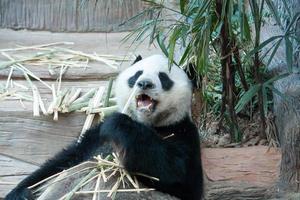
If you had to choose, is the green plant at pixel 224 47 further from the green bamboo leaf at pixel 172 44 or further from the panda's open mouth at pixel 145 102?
the panda's open mouth at pixel 145 102

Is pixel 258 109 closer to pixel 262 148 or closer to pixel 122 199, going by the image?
pixel 262 148

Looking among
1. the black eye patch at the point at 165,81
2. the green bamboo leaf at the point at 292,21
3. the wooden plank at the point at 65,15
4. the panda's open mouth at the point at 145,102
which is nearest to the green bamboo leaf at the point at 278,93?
the green bamboo leaf at the point at 292,21

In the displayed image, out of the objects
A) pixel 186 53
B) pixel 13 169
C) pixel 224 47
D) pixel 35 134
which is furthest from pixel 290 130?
pixel 13 169

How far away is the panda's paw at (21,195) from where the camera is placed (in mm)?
4203

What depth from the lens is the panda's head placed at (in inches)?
165

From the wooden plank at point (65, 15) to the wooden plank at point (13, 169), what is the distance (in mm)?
2133

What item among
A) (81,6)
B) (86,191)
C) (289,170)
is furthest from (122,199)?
(81,6)

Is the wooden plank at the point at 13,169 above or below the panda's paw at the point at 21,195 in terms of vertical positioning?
above

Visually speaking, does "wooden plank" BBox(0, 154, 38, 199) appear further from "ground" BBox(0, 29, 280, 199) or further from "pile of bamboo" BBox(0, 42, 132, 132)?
"pile of bamboo" BBox(0, 42, 132, 132)

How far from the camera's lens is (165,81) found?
432 centimetres

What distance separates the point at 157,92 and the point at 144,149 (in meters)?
0.36

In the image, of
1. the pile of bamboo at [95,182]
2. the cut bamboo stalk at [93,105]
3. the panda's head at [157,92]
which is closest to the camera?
the pile of bamboo at [95,182]

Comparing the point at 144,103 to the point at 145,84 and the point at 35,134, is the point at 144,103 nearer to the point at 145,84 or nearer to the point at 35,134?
the point at 145,84

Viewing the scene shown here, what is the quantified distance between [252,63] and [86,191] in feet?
5.68
